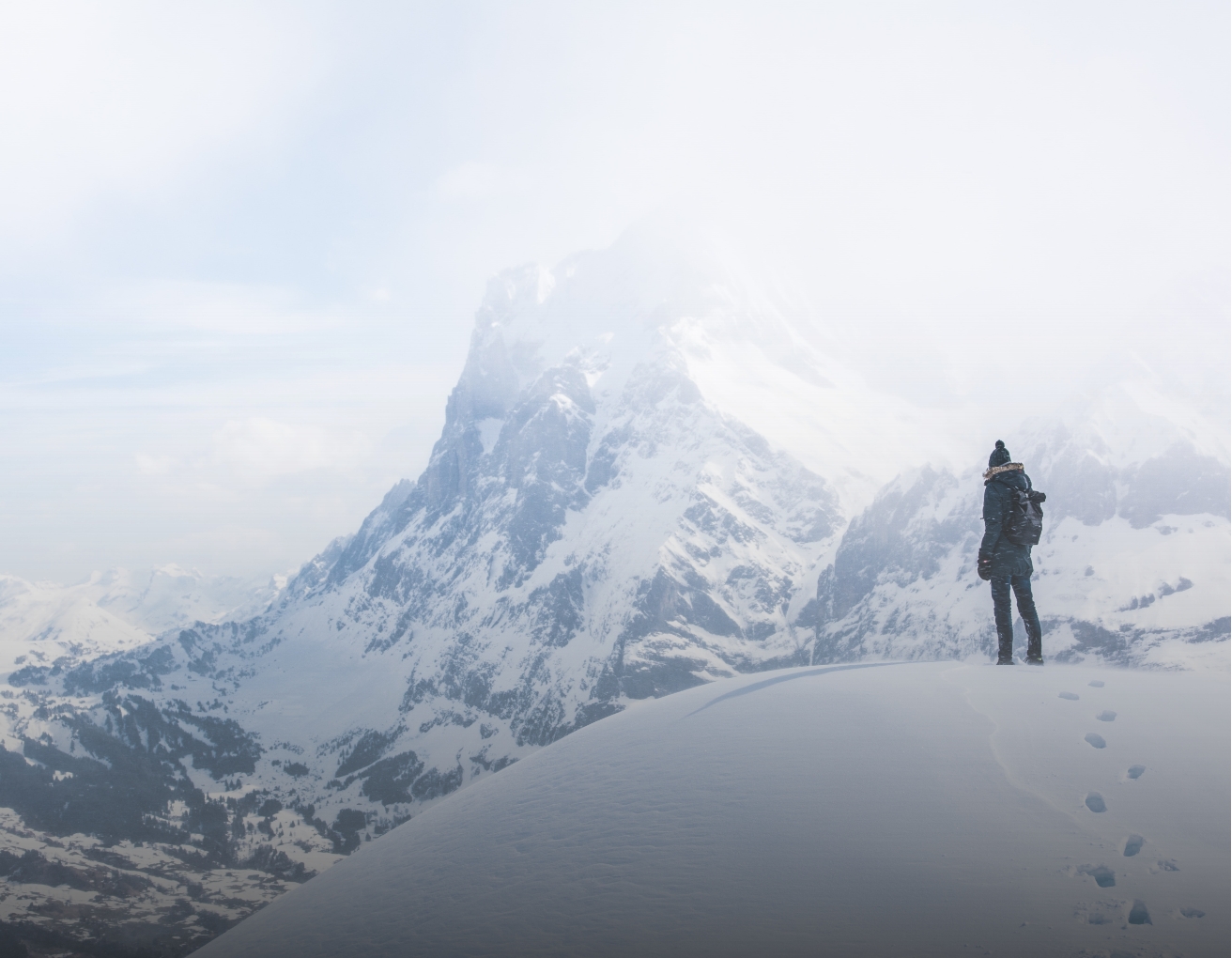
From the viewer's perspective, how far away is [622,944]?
514 centimetres

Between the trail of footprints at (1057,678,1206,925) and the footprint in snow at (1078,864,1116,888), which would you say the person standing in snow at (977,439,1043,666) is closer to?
the trail of footprints at (1057,678,1206,925)

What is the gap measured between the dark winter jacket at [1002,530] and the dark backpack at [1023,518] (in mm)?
50

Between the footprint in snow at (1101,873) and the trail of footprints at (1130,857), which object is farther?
the footprint in snow at (1101,873)

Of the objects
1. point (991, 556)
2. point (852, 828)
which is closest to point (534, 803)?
point (852, 828)

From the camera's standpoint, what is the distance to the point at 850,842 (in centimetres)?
567

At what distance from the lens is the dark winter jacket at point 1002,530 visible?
1070 centimetres

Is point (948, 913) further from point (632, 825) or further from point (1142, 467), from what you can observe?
point (1142, 467)

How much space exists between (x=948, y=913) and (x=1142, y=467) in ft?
733

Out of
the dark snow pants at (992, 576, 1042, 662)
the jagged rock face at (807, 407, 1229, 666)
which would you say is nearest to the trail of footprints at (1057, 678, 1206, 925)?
the dark snow pants at (992, 576, 1042, 662)

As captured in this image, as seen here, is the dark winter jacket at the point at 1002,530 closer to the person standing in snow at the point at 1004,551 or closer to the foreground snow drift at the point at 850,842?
the person standing in snow at the point at 1004,551

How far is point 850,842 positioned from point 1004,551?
22.5ft

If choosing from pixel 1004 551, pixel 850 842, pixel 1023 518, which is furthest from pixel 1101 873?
pixel 1004 551

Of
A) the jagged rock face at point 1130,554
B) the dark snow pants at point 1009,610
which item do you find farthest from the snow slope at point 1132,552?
the dark snow pants at point 1009,610

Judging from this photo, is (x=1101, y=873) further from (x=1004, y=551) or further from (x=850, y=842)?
(x=1004, y=551)
